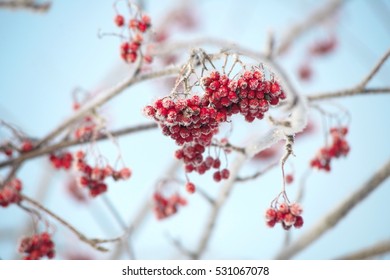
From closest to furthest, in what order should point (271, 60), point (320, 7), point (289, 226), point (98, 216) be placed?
point (271, 60) → point (289, 226) → point (98, 216) → point (320, 7)

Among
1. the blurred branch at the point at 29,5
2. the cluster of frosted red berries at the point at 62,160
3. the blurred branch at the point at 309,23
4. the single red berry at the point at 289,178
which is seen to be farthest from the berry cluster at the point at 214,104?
the blurred branch at the point at 309,23

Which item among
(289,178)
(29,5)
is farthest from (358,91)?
(29,5)

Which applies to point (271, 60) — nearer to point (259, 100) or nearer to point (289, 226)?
point (259, 100)

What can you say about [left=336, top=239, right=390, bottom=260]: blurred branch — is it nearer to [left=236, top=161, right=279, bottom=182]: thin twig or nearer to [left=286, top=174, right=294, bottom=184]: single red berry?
[left=286, top=174, right=294, bottom=184]: single red berry

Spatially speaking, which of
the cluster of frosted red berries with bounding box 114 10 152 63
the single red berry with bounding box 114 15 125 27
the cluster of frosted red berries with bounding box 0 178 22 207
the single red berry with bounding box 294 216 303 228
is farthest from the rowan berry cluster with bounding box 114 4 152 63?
the single red berry with bounding box 294 216 303 228

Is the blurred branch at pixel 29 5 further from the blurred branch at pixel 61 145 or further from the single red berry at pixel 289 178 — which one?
the single red berry at pixel 289 178
